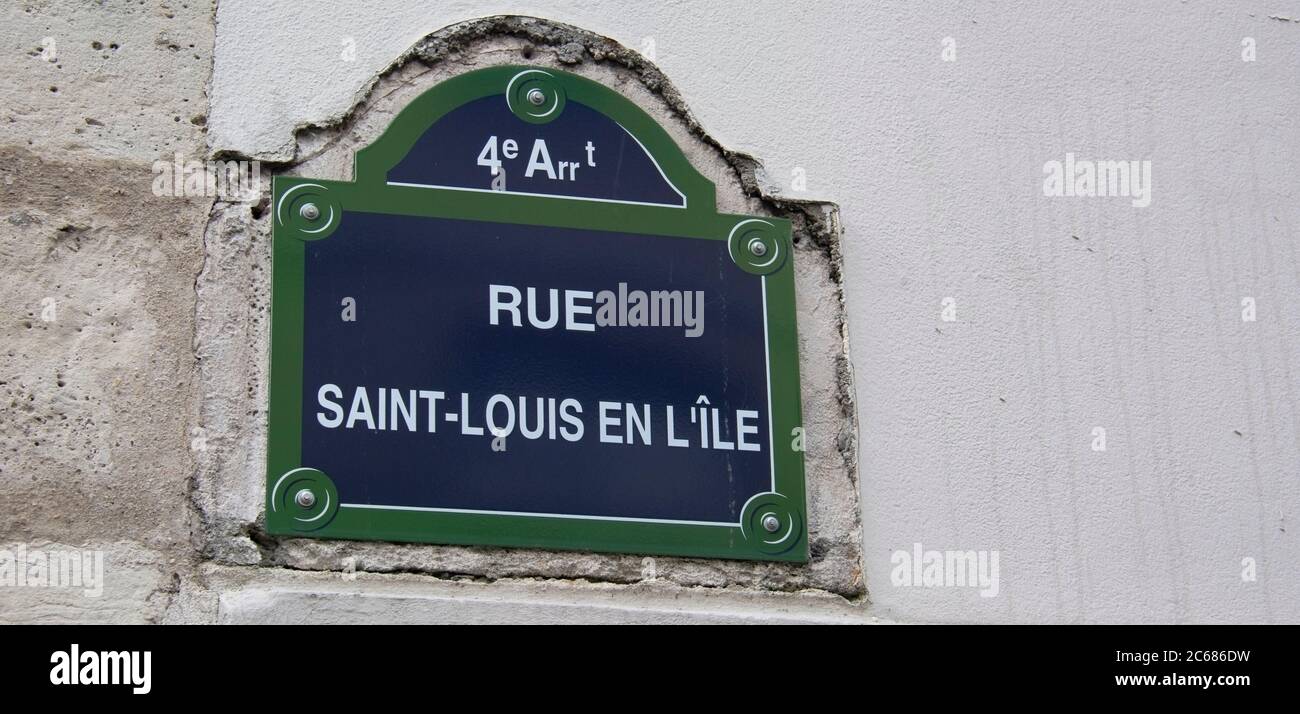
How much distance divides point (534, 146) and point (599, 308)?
0.92 ft

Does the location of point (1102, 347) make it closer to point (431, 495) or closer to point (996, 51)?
point (996, 51)

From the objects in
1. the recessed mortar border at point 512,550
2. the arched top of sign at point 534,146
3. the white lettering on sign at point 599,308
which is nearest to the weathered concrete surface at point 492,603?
the recessed mortar border at point 512,550

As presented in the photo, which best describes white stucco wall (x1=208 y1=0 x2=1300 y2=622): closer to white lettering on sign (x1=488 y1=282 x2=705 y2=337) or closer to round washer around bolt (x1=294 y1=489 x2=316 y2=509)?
white lettering on sign (x1=488 y1=282 x2=705 y2=337)

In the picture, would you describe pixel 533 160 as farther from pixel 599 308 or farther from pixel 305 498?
pixel 305 498

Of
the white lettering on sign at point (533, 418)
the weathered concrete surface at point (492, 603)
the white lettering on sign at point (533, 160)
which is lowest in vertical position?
the weathered concrete surface at point (492, 603)

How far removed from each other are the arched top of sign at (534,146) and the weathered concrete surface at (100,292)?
0.32 metres

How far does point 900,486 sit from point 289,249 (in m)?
0.98

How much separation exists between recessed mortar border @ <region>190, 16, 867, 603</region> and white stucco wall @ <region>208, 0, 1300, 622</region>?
0.11ft

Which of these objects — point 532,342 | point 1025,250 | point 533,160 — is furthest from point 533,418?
point 1025,250

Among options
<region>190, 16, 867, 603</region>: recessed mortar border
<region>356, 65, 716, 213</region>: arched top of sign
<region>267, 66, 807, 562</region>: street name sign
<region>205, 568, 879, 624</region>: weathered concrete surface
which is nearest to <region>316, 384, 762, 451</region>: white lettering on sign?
<region>267, 66, 807, 562</region>: street name sign

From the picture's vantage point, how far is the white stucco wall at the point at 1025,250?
2951 mm

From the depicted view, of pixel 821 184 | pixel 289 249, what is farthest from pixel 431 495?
pixel 821 184

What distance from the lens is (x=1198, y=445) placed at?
3078 mm

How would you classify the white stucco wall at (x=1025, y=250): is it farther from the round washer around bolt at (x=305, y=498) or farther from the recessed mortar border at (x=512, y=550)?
the round washer around bolt at (x=305, y=498)
